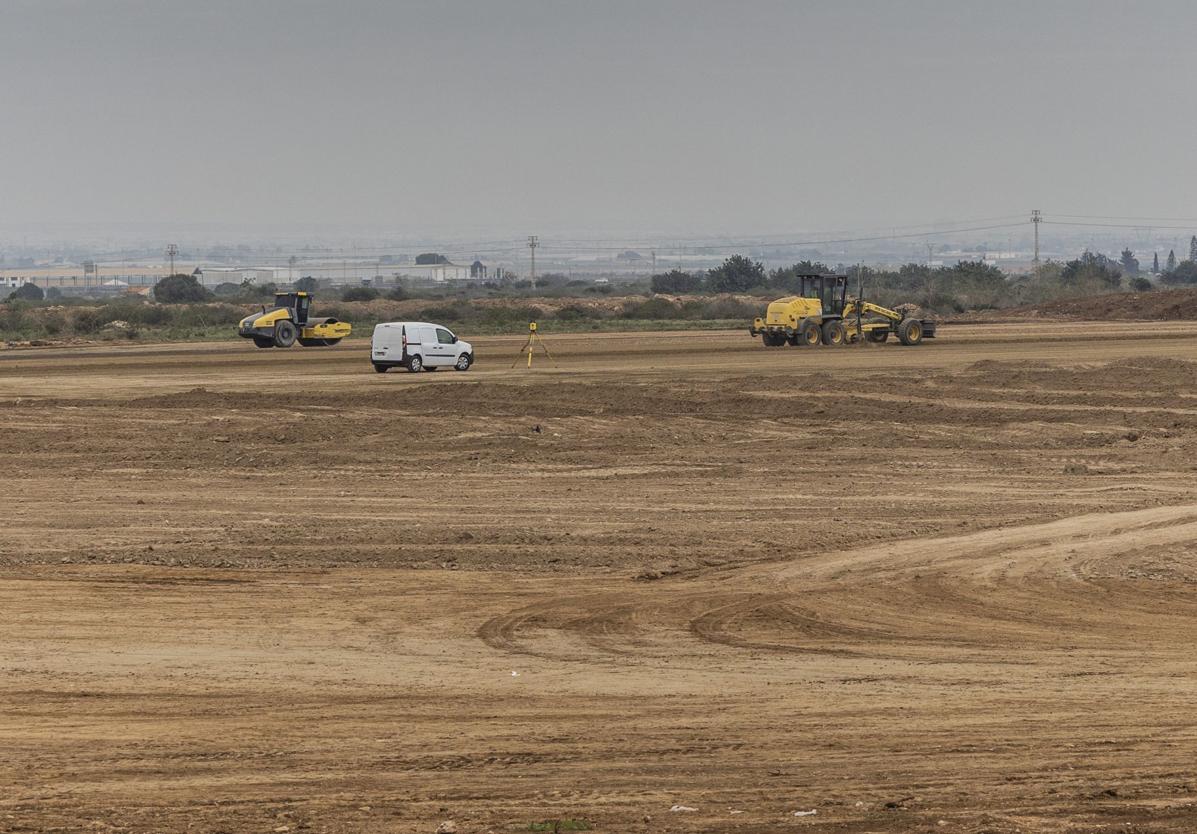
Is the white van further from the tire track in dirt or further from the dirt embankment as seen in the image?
the dirt embankment

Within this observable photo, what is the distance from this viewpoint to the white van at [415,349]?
4484cm

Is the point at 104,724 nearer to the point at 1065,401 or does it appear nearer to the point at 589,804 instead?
the point at 589,804

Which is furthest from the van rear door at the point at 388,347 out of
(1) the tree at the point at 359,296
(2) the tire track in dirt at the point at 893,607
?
(1) the tree at the point at 359,296

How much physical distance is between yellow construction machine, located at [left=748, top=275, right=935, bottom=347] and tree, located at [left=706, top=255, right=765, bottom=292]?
111m

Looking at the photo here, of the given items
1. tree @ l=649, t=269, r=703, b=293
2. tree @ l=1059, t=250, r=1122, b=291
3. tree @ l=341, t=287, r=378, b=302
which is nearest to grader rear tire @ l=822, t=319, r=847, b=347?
tree @ l=341, t=287, r=378, b=302

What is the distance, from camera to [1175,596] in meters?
15.7

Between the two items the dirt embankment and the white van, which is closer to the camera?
the white van

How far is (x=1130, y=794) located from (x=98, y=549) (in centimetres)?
1262

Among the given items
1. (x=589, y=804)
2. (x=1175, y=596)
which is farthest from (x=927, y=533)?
(x=589, y=804)

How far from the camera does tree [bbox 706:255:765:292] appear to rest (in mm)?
170500

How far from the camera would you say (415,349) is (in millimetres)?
45094

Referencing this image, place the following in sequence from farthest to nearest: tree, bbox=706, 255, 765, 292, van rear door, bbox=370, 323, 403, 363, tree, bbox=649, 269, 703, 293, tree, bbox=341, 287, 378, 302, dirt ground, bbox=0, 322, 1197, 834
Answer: tree, bbox=649, 269, 703, 293
tree, bbox=706, 255, 765, 292
tree, bbox=341, 287, 378, 302
van rear door, bbox=370, 323, 403, 363
dirt ground, bbox=0, 322, 1197, 834

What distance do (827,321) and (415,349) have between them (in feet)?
58.8

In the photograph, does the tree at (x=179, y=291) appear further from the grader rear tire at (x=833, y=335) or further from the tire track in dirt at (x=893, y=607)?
→ the tire track in dirt at (x=893, y=607)
